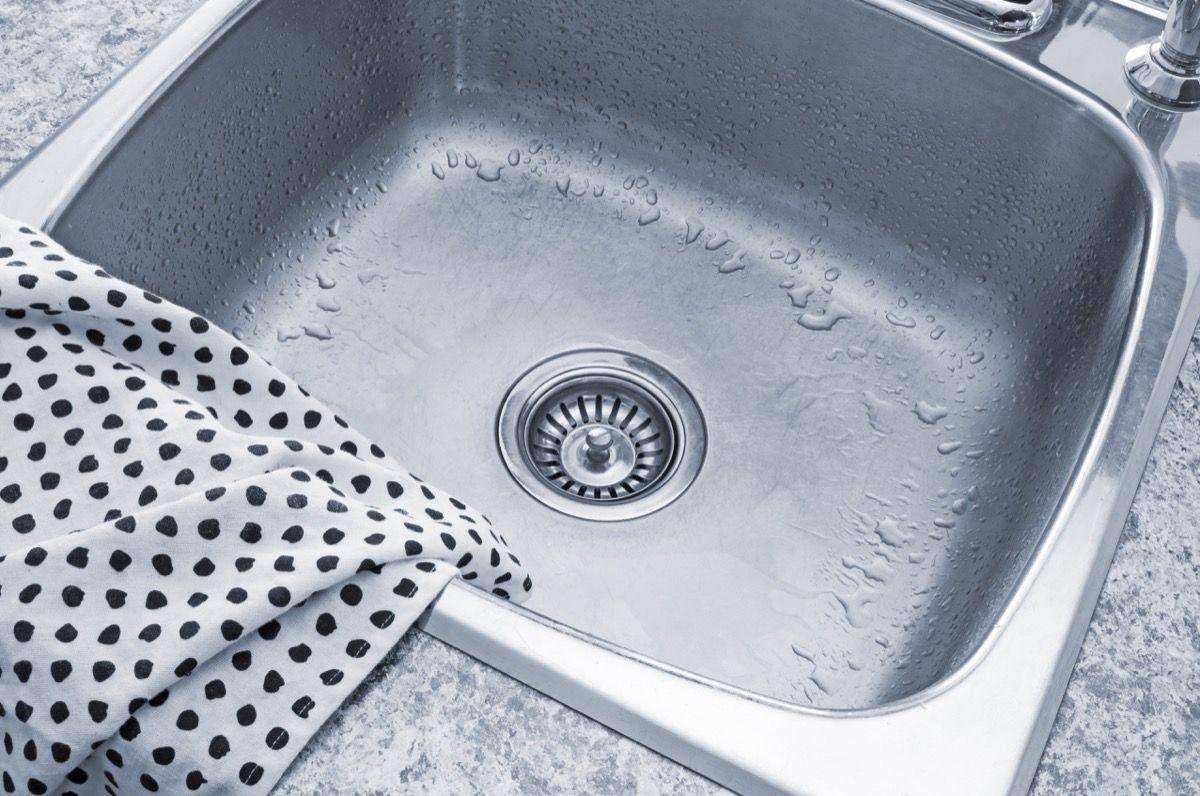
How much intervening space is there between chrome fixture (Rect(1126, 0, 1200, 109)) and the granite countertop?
0.98 ft

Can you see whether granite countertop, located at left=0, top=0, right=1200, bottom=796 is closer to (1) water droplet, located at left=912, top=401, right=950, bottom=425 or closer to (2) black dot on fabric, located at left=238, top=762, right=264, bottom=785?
(2) black dot on fabric, located at left=238, top=762, right=264, bottom=785

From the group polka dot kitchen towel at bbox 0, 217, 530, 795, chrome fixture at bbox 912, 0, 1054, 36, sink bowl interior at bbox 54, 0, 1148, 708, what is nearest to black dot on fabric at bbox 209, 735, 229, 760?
polka dot kitchen towel at bbox 0, 217, 530, 795

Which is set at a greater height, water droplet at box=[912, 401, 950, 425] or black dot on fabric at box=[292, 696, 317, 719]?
black dot on fabric at box=[292, 696, 317, 719]

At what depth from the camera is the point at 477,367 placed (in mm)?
854

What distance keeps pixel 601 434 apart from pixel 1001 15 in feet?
1.31

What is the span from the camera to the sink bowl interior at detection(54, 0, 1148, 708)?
0.74 meters

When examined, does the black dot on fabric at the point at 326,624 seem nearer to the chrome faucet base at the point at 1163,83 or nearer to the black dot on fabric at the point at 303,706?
the black dot on fabric at the point at 303,706

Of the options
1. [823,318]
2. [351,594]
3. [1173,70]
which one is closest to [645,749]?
[351,594]

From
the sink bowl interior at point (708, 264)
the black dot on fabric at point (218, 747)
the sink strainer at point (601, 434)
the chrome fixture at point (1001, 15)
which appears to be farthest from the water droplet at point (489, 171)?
the black dot on fabric at point (218, 747)

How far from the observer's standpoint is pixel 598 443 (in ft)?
2.74

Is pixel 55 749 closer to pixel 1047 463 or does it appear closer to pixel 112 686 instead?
pixel 112 686

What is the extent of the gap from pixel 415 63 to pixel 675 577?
0.47 meters

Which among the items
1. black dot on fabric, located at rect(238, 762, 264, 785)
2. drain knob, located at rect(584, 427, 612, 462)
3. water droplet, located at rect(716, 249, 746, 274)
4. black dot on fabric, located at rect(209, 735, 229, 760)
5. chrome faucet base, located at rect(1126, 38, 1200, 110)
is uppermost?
chrome faucet base, located at rect(1126, 38, 1200, 110)

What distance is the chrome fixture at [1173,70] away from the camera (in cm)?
75
